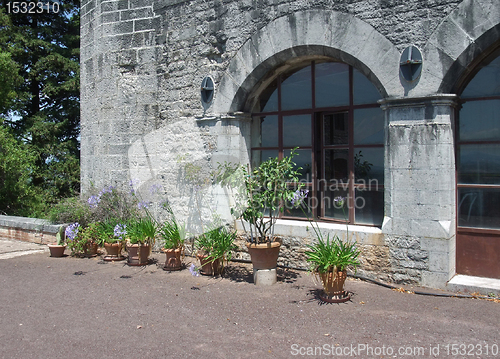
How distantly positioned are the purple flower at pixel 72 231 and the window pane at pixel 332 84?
424 centimetres

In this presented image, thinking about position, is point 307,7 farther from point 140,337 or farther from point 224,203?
point 140,337

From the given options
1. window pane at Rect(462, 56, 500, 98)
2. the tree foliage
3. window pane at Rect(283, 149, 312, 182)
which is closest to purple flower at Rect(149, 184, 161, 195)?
window pane at Rect(283, 149, 312, 182)

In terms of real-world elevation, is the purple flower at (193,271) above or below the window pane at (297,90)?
below

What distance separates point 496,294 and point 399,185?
147 centimetres

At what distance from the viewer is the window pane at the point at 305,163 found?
5586mm

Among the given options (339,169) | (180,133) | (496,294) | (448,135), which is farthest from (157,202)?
(496,294)

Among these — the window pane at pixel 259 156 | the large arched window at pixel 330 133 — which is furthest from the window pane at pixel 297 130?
the window pane at pixel 259 156

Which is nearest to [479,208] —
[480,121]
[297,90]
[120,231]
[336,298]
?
[480,121]

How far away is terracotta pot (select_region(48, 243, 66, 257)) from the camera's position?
6.62m

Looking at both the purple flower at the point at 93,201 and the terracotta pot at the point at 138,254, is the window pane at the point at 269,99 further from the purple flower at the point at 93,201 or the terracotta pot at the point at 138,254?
the purple flower at the point at 93,201

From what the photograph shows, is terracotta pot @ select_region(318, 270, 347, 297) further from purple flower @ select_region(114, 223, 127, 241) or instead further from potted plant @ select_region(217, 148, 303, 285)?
purple flower @ select_region(114, 223, 127, 241)

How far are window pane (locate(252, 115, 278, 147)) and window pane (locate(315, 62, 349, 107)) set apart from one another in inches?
29.2

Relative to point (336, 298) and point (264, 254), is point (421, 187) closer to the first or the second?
point (336, 298)

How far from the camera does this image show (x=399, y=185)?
15.3 ft
